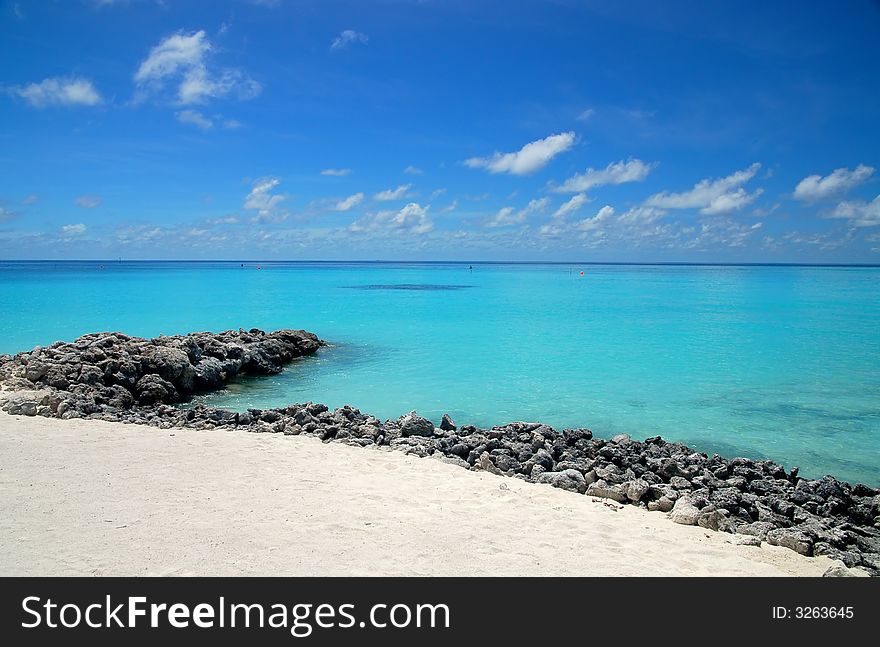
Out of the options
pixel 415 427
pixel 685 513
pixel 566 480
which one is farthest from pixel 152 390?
pixel 685 513

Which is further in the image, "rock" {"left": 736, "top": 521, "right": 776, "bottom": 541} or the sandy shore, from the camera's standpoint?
"rock" {"left": 736, "top": 521, "right": 776, "bottom": 541}

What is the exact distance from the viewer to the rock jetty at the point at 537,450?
6.58 m

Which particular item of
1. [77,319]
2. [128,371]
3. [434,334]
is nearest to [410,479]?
[128,371]

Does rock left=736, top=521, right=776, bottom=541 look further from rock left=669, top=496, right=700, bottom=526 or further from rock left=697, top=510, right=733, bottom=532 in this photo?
rock left=669, top=496, right=700, bottom=526

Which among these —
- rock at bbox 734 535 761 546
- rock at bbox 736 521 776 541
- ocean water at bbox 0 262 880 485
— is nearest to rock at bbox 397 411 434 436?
ocean water at bbox 0 262 880 485

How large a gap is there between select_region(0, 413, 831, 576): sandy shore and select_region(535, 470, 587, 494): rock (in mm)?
211

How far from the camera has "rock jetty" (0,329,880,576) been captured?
6.58 m

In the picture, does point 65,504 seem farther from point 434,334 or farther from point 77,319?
point 77,319

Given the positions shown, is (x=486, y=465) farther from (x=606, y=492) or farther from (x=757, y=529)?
(x=757, y=529)

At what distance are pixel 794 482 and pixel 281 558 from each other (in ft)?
23.6

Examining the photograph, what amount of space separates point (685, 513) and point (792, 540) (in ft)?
3.32

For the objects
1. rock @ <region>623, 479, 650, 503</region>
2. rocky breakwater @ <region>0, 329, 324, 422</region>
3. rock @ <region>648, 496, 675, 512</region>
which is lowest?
rock @ <region>648, 496, 675, 512</region>

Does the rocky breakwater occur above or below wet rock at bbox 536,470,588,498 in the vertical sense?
above

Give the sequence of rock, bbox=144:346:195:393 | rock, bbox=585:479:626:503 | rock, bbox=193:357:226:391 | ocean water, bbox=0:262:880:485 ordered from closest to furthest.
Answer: rock, bbox=585:479:626:503, ocean water, bbox=0:262:880:485, rock, bbox=144:346:195:393, rock, bbox=193:357:226:391
